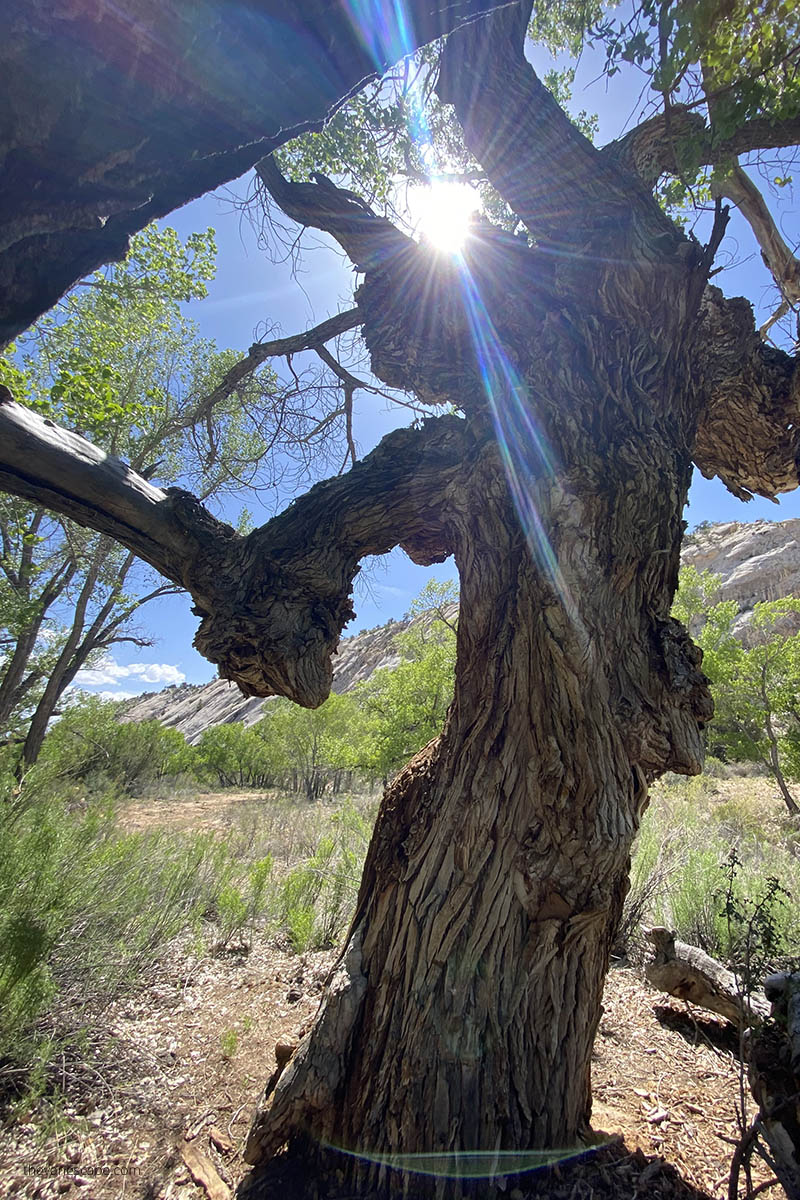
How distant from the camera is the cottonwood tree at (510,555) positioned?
1578mm

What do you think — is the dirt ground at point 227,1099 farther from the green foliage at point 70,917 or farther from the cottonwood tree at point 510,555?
the cottonwood tree at point 510,555

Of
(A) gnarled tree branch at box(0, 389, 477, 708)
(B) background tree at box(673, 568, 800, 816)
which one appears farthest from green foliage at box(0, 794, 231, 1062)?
(B) background tree at box(673, 568, 800, 816)

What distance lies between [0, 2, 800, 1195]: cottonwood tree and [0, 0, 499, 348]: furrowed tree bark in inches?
43.2

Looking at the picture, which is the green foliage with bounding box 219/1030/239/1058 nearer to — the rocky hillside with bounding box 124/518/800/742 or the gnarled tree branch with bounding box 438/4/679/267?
the gnarled tree branch with bounding box 438/4/679/267

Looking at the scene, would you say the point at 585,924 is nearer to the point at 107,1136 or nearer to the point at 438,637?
the point at 107,1136

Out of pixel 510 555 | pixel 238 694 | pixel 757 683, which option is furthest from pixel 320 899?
pixel 238 694

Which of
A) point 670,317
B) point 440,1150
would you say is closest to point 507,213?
point 670,317

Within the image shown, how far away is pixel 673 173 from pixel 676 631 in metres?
2.81

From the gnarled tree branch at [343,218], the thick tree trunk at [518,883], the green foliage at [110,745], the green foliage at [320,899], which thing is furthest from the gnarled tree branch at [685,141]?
the green foliage at [110,745]

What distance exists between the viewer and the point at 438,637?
15477 mm

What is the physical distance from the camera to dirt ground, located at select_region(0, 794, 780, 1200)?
5.42ft

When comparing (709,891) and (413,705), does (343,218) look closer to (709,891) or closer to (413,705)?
(709,891)

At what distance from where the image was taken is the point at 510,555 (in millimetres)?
1920

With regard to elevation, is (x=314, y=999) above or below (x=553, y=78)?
below
